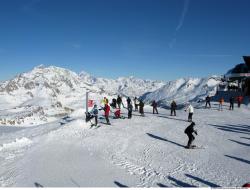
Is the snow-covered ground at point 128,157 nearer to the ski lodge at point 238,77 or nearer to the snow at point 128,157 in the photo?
the snow at point 128,157

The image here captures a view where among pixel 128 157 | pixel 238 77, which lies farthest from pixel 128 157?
pixel 238 77

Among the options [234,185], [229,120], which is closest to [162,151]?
[234,185]

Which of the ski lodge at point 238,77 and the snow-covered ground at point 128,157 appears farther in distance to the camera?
the ski lodge at point 238,77

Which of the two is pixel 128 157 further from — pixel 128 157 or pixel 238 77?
pixel 238 77

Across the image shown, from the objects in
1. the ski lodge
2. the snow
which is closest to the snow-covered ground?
the snow

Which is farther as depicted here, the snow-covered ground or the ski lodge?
the ski lodge

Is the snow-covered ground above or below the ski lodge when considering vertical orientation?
below

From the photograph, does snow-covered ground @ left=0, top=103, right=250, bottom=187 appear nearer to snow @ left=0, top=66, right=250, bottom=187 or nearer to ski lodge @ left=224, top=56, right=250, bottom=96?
snow @ left=0, top=66, right=250, bottom=187

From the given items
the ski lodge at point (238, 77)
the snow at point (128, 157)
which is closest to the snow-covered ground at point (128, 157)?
the snow at point (128, 157)

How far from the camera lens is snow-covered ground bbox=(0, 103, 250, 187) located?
53.3 feet

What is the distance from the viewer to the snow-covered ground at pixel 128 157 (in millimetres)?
16234

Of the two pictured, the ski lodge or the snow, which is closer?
the snow

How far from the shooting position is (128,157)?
66.9ft

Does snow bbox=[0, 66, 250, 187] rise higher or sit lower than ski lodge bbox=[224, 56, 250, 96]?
lower
